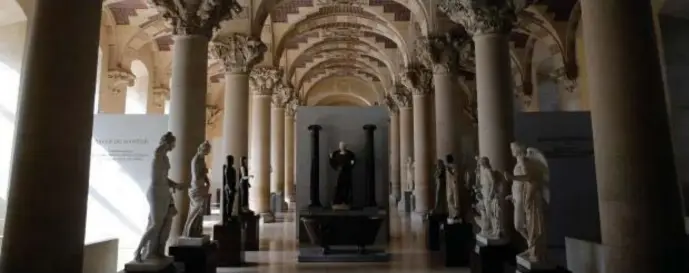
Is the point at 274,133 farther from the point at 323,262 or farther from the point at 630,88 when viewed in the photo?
the point at 630,88

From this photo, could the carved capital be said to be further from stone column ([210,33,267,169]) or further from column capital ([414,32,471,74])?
column capital ([414,32,471,74])

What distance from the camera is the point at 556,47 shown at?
18.9 meters

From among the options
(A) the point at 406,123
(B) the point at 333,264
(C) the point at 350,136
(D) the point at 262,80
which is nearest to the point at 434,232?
(B) the point at 333,264

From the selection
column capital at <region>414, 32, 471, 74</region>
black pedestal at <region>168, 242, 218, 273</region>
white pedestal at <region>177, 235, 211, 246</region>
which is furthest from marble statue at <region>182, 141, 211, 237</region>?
column capital at <region>414, 32, 471, 74</region>

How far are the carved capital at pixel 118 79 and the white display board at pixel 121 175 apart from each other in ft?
35.8

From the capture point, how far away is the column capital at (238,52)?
13547mm

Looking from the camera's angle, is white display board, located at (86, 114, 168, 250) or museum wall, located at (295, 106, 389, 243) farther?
museum wall, located at (295, 106, 389, 243)

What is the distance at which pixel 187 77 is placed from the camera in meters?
9.31

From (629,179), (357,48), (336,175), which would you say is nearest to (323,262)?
(336,175)

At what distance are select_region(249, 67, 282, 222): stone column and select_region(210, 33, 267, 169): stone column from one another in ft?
12.2

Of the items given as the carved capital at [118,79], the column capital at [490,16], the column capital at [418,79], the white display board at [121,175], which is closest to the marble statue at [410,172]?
the column capital at [418,79]

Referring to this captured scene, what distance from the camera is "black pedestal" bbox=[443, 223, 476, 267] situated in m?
9.30

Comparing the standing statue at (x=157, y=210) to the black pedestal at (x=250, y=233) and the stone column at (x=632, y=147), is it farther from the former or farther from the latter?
the black pedestal at (x=250, y=233)

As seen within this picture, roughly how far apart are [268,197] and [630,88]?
14282 mm
